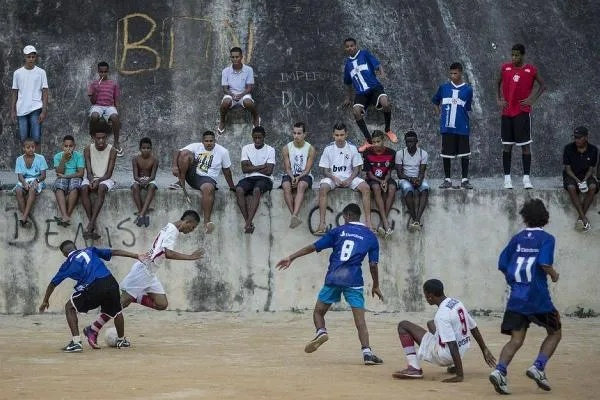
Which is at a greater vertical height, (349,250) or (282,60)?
(282,60)

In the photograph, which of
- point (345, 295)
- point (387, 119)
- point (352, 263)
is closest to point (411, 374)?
point (345, 295)

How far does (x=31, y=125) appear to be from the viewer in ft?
67.6

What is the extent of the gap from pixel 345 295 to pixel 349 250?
53cm

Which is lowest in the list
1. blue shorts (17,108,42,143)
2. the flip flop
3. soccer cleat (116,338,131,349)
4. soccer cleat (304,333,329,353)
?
soccer cleat (116,338,131,349)

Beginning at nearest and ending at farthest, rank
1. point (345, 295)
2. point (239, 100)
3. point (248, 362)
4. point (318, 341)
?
point (318, 341) < point (345, 295) < point (248, 362) < point (239, 100)

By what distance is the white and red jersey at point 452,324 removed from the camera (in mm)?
12766

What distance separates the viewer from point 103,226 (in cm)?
1919

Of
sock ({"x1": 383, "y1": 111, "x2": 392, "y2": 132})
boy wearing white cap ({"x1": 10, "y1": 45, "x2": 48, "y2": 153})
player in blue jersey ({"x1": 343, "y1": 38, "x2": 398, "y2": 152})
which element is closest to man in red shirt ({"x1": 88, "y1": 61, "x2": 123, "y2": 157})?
boy wearing white cap ({"x1": 10, "y1": 45, "x2": 48, "y2": 153})

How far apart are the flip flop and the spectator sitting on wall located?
17.1ft

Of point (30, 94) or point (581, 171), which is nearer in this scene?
point (581, 171)

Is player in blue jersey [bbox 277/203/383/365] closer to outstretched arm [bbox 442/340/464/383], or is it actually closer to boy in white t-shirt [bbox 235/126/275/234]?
outstretched arm [bbox 442/340/464/383]

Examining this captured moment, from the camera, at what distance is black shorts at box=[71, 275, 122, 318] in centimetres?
1542

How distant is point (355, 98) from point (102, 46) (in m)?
4.93

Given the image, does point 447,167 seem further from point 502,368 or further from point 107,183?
point 502,368
